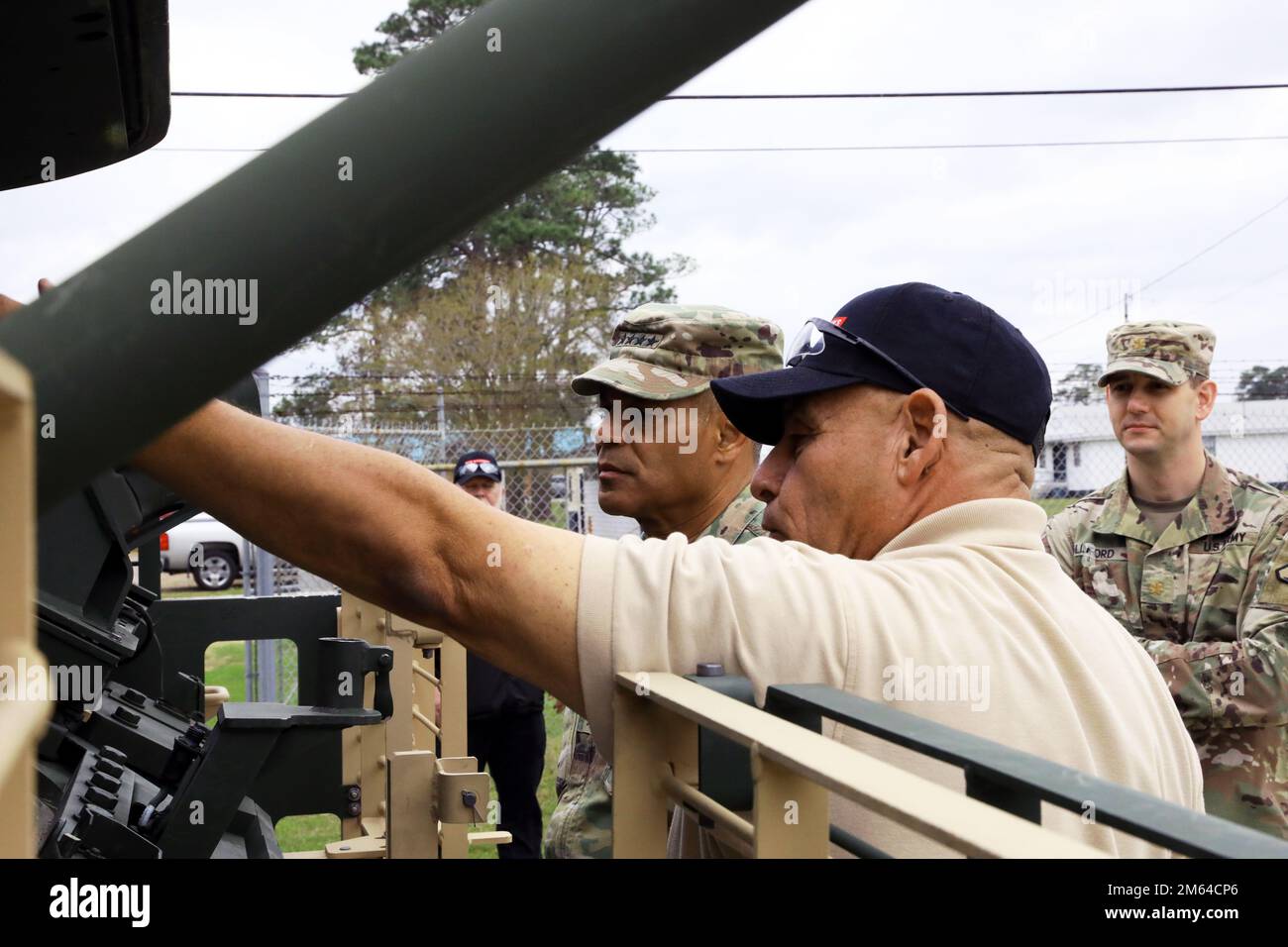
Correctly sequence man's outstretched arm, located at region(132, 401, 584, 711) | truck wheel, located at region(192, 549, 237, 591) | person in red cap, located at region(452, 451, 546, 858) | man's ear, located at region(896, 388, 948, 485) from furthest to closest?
truck wheel, located at region(192, 549, 237, 591) → person in red cap, located at region(452, 451, 546, 858) → man's ear, located at region(896, 388, 948, 485) → man's outstretched arm, located at region(132, 401, 584, 711)

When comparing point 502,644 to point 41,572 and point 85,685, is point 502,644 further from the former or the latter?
point 85,685

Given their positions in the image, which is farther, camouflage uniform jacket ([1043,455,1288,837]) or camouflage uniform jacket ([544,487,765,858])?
camouflage uniform jacket ([1043,455,1288,837])

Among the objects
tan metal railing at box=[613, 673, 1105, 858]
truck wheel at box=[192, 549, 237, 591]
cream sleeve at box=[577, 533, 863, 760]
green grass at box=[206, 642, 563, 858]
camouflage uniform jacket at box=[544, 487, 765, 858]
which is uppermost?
cream sleeve at box=[577, 533, 863, 760]

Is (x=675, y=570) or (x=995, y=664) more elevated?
(x=675, y=570)

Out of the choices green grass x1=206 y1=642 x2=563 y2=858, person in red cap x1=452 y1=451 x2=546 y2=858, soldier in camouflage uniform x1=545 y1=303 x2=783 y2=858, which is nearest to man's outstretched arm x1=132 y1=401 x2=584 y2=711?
soldier in camouflage uniform x1=545 y1=303 x2=783 y2=858

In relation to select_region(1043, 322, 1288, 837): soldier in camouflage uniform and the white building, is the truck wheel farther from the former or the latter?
select_region(1043, 322, 1288, 837): soldier in camouflage uniform

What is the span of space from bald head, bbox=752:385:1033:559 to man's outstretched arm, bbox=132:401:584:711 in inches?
21.5

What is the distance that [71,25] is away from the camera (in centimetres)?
118

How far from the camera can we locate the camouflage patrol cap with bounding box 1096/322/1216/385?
4070mm

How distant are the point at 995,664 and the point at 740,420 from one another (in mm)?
733

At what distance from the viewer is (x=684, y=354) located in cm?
326

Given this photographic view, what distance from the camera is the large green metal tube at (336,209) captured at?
2.41 feet

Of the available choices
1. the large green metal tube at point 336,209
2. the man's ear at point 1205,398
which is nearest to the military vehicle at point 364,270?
the large green metal tube at point 336,209
